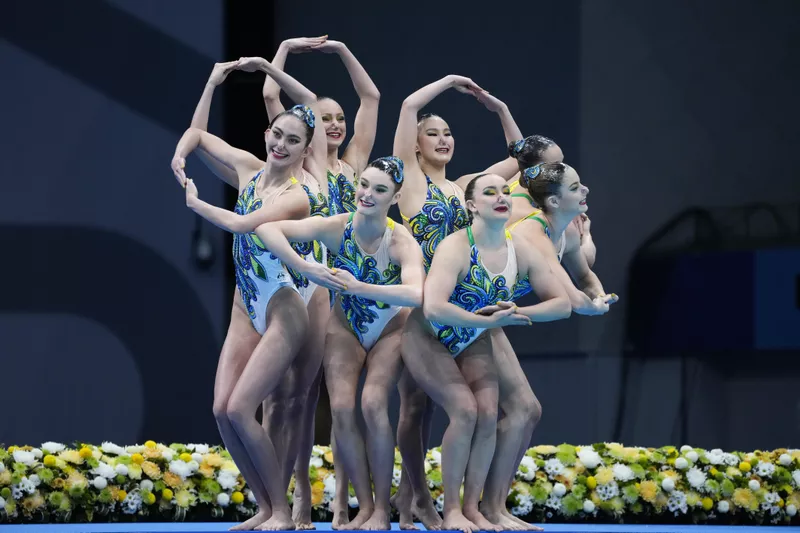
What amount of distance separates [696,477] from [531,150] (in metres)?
2.60

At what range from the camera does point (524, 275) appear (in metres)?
4.91

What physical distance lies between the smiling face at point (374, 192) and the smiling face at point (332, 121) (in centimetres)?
107

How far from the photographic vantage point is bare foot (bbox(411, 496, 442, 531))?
5.14 metres

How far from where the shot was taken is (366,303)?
4.89m

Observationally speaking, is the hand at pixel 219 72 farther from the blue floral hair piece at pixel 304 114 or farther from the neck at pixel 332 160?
the neck at pixel 332 160

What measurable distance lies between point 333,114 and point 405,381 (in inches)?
56.9

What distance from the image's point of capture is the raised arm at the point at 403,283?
457 cm

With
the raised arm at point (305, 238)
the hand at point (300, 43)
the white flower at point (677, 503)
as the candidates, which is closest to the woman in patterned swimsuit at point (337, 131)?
the hand at point (300, 43)

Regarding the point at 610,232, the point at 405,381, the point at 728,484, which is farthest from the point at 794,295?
the point at 405,381

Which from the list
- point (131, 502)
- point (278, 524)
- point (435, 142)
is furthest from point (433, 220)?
point (131, 502)

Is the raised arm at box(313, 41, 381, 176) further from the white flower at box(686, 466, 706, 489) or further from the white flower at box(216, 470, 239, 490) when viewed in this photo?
the white flower at box(686, 466, 706, 489)

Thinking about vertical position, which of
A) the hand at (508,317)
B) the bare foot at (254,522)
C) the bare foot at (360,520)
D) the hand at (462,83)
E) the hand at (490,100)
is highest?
the hand at (462,83)

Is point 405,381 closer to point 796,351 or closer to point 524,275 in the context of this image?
point 524,275

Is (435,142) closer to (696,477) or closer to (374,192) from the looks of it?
(374,192)
